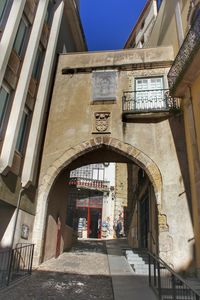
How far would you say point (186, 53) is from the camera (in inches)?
372

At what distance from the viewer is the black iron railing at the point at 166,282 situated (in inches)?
190

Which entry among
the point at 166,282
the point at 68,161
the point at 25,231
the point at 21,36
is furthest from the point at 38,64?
the point at 166,282

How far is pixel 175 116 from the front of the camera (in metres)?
11.2

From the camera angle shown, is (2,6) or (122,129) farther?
(122,129)

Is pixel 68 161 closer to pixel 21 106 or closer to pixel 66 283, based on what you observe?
pixel 21 106

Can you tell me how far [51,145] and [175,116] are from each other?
5.23 metres

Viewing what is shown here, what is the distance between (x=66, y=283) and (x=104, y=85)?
8.40 meters

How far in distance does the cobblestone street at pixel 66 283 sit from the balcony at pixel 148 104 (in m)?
6.05

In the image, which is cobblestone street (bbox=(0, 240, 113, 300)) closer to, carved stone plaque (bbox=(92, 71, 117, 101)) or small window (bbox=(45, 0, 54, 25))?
carved stone plaque (bbox=(92, 71, 117, 101))

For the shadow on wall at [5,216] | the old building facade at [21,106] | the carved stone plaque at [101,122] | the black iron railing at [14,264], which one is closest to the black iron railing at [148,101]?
the carved stone plaque at [101,122]

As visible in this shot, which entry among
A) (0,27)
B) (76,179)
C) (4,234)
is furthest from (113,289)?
(76,179)

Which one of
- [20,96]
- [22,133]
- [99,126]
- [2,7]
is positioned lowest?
[22,133]

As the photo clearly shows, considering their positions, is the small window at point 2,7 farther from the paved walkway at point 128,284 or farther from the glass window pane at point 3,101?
the paved walkway at point 128,284

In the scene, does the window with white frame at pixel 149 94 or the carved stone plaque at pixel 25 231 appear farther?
the window with white frame at pixel 149 94
